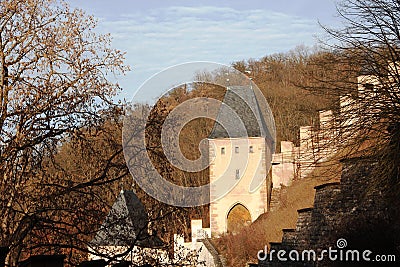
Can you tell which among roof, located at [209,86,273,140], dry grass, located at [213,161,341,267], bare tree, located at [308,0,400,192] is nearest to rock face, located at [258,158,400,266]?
bare tree, located at [308,0,400,192]

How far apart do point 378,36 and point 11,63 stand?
6567 millimetres

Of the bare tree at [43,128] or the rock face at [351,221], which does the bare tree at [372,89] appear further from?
the bare tree at [43,128]

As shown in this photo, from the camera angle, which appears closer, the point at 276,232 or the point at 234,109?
the point at 276,232

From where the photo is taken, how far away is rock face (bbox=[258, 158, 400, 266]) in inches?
390

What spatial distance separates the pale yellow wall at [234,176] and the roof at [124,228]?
2153 centimetres

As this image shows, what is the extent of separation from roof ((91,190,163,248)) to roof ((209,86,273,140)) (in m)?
23.7

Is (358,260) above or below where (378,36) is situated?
below

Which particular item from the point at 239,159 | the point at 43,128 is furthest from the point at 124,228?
the point at 239,159

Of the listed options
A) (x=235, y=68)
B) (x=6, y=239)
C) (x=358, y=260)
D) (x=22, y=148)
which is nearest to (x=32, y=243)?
(x=6, y=239)

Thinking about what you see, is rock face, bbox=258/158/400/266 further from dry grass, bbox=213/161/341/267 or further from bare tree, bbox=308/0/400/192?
dry grass, bbox=213/161/341/267

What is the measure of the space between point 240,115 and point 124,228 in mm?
25199

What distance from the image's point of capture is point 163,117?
7629 mm

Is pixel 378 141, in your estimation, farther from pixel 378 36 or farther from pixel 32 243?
pixel 32 243

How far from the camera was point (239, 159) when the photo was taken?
30.5m
